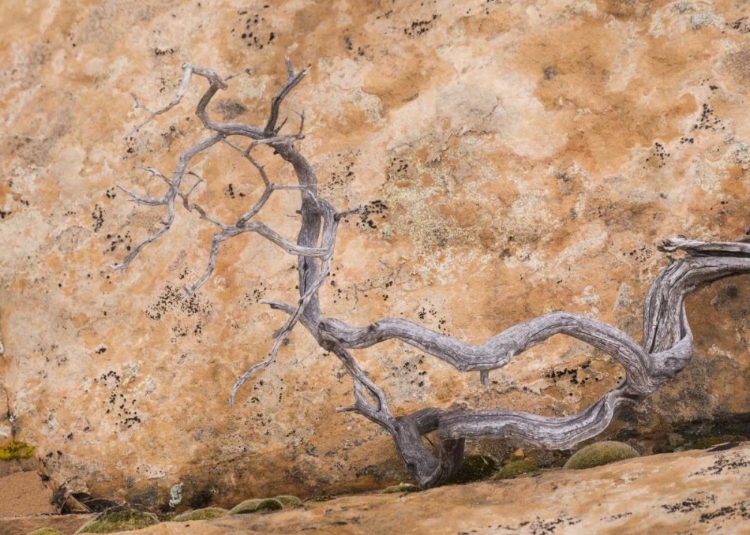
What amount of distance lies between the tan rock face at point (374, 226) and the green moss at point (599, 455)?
0.40m

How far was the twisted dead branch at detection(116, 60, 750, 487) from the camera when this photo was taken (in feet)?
19.5

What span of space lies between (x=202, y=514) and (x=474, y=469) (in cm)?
237

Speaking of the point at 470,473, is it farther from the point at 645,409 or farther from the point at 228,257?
the point at 228,257

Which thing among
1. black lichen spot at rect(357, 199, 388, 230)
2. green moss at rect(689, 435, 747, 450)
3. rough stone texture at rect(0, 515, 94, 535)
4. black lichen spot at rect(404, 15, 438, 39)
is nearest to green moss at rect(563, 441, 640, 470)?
green moss at rect(689, 435, 747, 450)

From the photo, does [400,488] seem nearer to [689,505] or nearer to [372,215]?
[372,215]

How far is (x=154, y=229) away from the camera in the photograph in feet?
26.2

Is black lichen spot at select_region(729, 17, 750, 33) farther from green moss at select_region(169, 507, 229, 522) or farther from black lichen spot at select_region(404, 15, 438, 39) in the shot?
green moss at select_region(169, 507, 229, 522)

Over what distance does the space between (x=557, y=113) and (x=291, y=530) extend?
4.22m

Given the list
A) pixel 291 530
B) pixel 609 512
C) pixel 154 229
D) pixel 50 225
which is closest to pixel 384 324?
pixel 291 530

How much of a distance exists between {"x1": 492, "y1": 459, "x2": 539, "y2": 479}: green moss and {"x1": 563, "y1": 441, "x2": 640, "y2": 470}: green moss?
40 cm

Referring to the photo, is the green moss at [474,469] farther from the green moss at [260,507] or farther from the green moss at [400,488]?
the green moss at [260,507]

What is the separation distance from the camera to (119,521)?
270 inches

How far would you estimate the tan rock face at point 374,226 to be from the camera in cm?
699

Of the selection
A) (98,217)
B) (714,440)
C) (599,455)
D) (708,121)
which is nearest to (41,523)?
A: (98,217)
